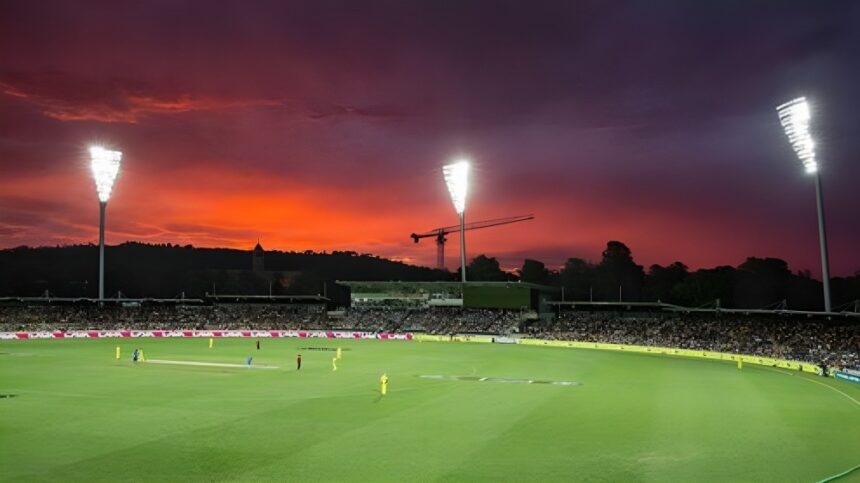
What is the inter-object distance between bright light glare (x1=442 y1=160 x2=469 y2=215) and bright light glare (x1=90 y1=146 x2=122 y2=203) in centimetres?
4003

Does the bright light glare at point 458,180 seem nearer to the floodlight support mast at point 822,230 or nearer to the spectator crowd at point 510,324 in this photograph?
the spectator crowd at point 510,324

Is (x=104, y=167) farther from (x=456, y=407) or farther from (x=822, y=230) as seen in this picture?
(x=822, y=230)

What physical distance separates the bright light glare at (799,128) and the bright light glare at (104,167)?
71096 mm

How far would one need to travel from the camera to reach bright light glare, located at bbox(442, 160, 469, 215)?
80.6 metres

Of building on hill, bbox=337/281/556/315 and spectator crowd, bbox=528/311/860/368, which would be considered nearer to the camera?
spectator crowd, bbox=528/311/860/368

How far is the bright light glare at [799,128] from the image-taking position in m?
48.2

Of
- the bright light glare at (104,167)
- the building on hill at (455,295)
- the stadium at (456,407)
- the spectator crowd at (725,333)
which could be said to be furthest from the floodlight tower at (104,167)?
the spectator crowd at (725,333)

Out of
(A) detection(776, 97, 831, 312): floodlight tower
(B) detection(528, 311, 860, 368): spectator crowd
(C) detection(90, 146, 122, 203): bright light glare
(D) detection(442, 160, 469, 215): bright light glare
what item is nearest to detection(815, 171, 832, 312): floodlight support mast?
(A) detection(776, 97, 831, 312): floodlight tower

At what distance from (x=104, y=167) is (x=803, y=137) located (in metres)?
74.3

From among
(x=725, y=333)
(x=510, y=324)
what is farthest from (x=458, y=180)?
(x=725, y=333)

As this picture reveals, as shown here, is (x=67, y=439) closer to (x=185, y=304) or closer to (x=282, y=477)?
(x=282, y=477)

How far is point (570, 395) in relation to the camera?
3606 centimetres

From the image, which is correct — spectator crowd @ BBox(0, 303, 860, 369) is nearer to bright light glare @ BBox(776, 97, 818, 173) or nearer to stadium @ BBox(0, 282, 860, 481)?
stadium @ BBox(0, 282, 860, 481)

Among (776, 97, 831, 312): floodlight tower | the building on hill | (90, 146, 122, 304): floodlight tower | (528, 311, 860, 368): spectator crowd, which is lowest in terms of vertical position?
(528, 311, 860, 368): spectator crowd
